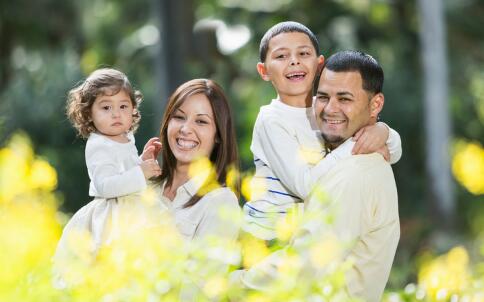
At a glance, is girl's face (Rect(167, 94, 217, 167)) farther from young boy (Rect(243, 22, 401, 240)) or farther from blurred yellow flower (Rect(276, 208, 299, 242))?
blurred yellow flower (Rect(276, 208, 299, 242))

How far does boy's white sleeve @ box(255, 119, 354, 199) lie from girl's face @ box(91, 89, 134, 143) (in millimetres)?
518

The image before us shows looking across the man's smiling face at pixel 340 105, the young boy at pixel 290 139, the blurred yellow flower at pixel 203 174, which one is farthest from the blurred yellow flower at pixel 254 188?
the man's smiling face at pixel 340 105

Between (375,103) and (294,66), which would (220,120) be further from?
(375,103)

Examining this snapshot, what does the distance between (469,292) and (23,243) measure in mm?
2235

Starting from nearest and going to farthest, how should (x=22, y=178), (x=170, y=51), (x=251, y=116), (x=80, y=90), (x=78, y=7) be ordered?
(x=22, y=178), (x=80, y=90), (x=170, y=51), (x=251, y=116), (x=78, y=7)

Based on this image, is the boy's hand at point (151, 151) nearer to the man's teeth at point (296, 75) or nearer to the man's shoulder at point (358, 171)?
the man's teeth at point (296, 75)

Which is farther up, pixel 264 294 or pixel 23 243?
pixel 23 243

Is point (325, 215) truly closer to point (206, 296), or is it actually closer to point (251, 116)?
point (206, 296)

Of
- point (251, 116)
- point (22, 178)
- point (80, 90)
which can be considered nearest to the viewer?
point (22, 178)

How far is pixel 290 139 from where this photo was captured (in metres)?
4.23

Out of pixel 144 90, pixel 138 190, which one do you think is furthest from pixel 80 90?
pixel 144 90

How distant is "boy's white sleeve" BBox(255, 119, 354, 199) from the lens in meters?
3.98

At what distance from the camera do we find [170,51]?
12.5 metres

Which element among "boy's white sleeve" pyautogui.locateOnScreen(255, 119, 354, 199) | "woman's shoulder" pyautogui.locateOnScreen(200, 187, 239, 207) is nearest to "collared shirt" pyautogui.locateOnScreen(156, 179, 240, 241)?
"woman's shoulder" pyautogui.locateOnScreen(200, 187, 239, 207)
